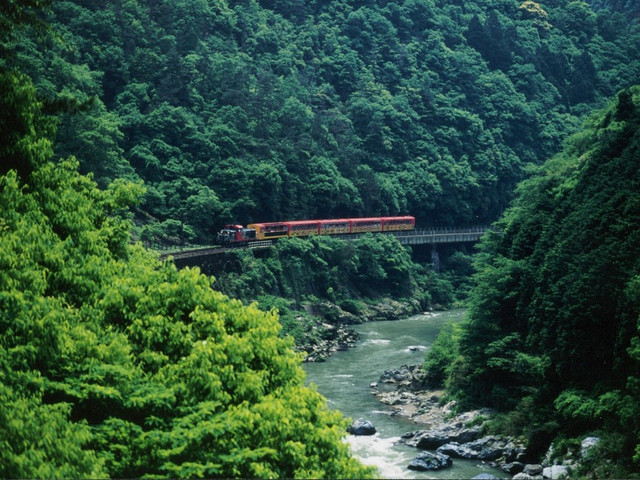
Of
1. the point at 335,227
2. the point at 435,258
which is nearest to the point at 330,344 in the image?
the point at 335,227

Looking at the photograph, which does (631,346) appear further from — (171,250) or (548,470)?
(171,250)

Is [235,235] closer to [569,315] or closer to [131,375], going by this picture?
[569,315]

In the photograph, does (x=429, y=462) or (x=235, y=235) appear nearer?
(x=429, y=462)

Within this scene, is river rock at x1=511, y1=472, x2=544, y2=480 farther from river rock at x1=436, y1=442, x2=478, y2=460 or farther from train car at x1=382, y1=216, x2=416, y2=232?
train car at x1=382, y1=216, x2=416, y2=232

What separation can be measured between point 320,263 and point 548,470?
40.3 metres

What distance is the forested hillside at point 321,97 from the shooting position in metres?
67.1

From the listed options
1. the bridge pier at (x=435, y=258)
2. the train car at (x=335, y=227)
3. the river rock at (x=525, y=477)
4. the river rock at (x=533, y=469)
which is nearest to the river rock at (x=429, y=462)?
the river rock at (x=525, y=477)

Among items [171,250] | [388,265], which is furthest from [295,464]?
[388,265]

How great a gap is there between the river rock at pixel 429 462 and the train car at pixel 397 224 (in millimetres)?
48300

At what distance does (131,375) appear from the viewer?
1609 centimetres

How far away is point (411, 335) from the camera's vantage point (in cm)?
6006

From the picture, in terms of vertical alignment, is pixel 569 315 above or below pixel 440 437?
above

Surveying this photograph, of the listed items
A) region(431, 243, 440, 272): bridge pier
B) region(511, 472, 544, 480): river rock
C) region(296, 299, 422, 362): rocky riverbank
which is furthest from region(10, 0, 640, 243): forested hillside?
region(511, 472, 544, 480): river rock

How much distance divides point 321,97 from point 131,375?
80754 millimetres
